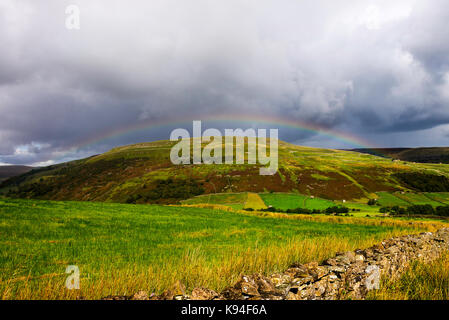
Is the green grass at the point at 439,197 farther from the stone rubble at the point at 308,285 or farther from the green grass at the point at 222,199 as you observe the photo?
the stone rubble at the point at 308,285

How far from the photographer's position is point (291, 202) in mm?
75250

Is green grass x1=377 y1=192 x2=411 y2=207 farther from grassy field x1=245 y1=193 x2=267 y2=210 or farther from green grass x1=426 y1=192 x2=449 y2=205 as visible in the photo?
grassy field x1=245 y1=193 x2=267 y2=210

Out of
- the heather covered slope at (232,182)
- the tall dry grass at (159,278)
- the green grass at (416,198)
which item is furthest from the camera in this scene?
the heather covered slope at (232,182)

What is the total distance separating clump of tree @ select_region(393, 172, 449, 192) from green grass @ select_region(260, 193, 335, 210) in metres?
62.8

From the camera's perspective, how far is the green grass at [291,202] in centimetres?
7075

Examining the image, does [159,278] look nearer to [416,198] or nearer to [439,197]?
[416,198]

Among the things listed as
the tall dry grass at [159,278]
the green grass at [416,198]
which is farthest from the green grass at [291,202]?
the tall dry grass at [159,278]

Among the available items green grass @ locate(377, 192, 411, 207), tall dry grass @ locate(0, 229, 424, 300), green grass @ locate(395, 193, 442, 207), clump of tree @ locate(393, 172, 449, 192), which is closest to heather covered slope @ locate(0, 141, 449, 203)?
clump of tree @ locate(393, 172, 449, 192)

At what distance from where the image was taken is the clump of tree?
10820 cm

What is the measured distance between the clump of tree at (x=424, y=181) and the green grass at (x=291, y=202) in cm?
6282
